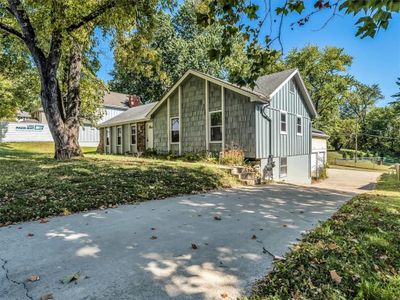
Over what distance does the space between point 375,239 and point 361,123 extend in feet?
186

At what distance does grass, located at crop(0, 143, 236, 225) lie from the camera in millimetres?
5250

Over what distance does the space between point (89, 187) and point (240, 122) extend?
8.32 metres

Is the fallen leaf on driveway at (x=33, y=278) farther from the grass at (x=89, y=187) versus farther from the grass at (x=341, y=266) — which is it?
the grass at (x=89, y=187)

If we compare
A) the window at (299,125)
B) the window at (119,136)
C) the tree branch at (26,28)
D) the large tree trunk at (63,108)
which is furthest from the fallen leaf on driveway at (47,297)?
the window at (119,136)

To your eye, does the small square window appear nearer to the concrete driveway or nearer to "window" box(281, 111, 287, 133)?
"window" box(281, 111, 287, 133)

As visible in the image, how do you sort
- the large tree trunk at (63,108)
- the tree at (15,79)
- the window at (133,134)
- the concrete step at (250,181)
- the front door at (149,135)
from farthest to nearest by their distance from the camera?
the window at (133,134), the front door at (149,135), the tree at (15,79), the large tree trunk at (63,108), the concrete step at (250,181)

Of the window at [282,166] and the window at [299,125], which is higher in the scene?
the window at [299,125]

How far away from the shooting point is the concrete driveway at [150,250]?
2.52m

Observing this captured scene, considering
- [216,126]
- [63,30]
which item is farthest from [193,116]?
[63,30]

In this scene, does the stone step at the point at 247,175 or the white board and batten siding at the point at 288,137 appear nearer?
the stone step at the point at 247,175

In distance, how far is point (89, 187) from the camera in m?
6.70

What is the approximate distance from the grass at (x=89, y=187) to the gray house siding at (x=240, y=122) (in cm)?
315

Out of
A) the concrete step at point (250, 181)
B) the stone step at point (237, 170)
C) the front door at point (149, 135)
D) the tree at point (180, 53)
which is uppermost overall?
the tree at point (180, 53)

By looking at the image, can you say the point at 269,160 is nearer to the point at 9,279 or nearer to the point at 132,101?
the point at 9,279
